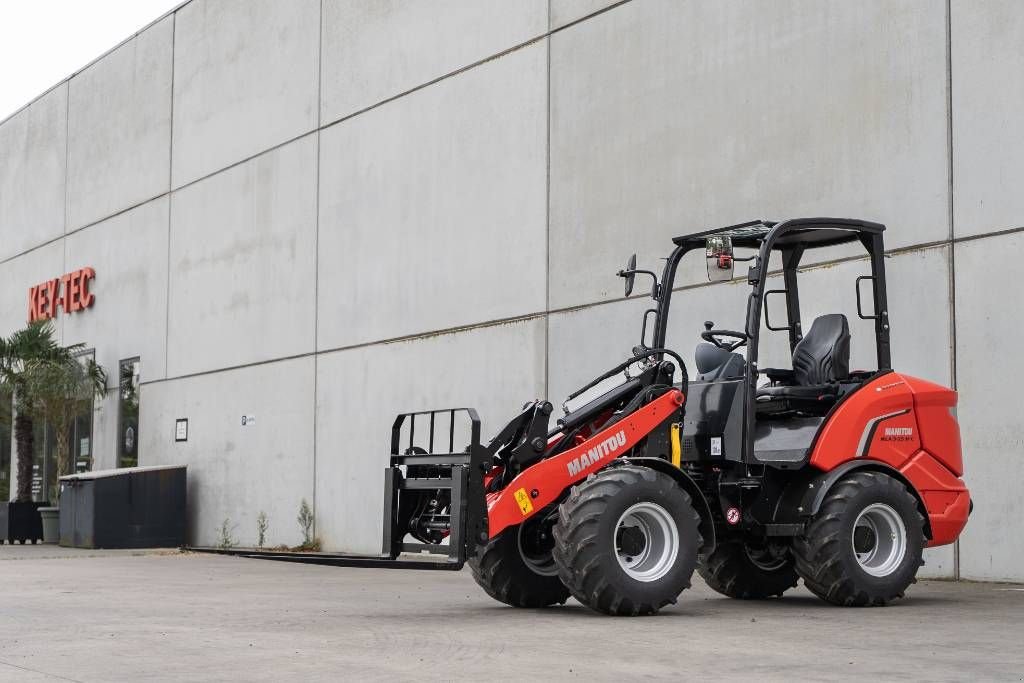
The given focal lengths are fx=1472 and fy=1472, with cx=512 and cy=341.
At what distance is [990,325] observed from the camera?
532 inches

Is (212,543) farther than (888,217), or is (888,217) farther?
(212,543)

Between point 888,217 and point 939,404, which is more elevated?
point 888,217

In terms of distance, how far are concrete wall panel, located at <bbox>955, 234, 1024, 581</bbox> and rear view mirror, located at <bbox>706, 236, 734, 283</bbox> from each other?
4018 millimetres

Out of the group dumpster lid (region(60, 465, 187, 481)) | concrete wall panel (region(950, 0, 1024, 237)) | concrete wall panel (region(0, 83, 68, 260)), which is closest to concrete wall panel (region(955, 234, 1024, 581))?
concrete wall panel (region(950, 0, 1024, 237))

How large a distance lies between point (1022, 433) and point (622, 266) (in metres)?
5.82

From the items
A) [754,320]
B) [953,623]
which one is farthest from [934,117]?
[953,623]

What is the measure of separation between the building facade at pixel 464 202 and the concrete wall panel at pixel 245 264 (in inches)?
2.7

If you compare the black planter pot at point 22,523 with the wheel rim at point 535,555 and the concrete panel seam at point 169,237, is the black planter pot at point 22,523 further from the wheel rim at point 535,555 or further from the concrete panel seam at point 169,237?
the wheel rim at point 535,555

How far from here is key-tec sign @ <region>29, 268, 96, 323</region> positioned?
32000 millimetres

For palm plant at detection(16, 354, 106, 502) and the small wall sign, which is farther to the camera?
palm plant at detection(16, 354, 106, 502)

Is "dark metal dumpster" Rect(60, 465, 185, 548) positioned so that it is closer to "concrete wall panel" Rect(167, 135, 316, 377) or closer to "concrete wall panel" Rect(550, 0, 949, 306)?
"concrete wall panel" Rect(167, 135, 316, 377)

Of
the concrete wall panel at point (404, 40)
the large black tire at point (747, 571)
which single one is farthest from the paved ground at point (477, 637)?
the concrete wall panel at point (404, 40)

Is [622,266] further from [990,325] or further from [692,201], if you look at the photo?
[990,325]

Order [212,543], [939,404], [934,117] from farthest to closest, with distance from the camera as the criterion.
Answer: [212,543] < [934,117] < [939,404]
